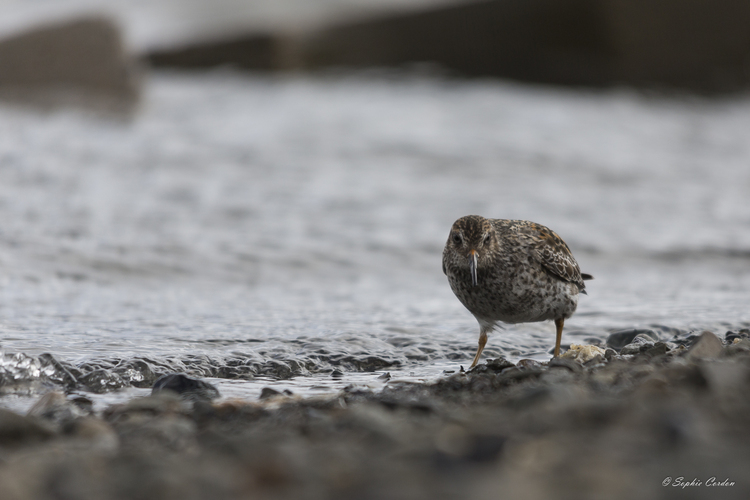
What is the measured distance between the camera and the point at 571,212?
34.2 feet

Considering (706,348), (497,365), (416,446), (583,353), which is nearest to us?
(416,446)

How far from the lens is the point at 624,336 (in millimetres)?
5285

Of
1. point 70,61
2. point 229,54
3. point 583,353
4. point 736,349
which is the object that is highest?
point 229,54

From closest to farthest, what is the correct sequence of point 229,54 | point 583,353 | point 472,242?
1. point 583,353
2. point 472,242
3. point 229,54

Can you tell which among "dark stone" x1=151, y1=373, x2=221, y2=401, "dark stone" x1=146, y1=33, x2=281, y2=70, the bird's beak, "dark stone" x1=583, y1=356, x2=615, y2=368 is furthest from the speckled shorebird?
"dark stone" x1=146, y1=33, x2=281, y2=70

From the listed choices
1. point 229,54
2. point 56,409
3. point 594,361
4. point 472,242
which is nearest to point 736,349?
point 594,361

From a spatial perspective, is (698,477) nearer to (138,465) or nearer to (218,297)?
(138,465)

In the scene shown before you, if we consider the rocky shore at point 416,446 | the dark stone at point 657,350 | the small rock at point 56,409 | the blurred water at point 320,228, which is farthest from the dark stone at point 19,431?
the dark stone at point 657,350

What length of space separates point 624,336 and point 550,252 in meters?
0.84

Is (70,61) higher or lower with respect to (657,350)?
higher

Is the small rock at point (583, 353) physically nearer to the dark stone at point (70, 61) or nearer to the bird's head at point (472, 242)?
the bird's head at point (472, 242)

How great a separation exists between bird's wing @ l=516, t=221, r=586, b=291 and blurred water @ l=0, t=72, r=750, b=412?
0.60m

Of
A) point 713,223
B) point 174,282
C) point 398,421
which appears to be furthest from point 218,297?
point 713,223

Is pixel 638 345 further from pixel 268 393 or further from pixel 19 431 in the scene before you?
pixel 19 431
